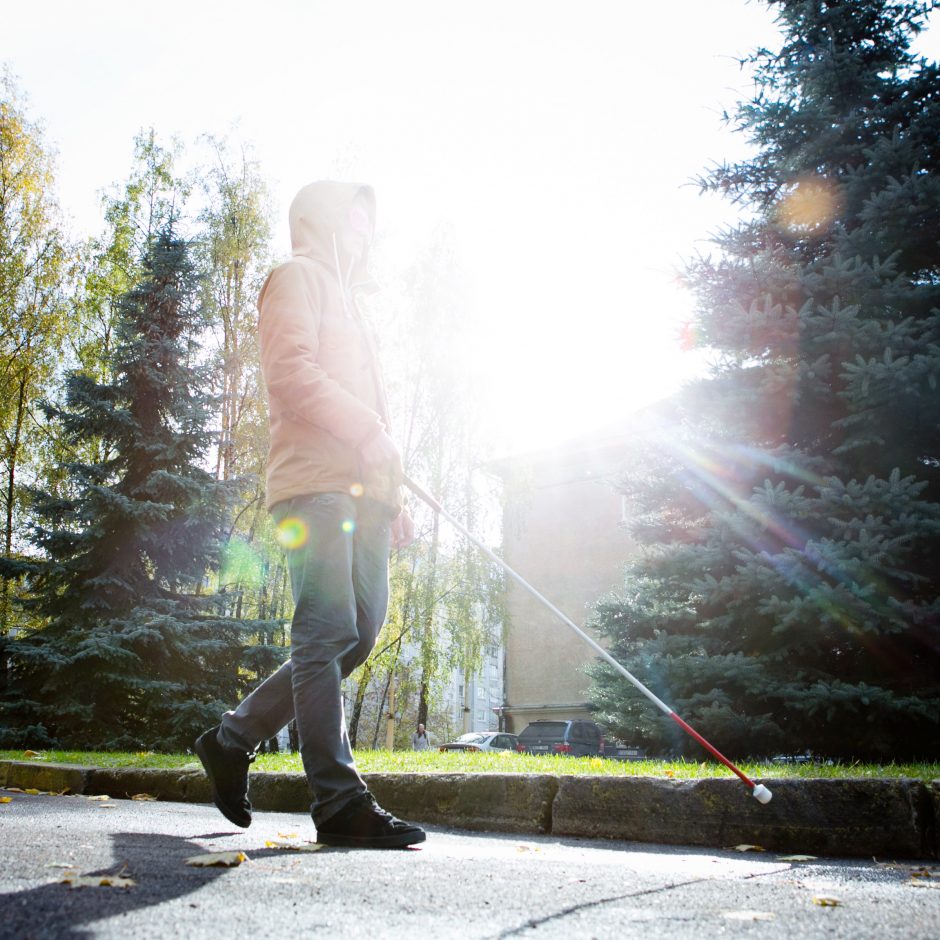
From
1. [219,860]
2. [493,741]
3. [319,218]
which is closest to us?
[219,860]

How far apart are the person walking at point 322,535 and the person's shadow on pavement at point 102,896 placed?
38 cm

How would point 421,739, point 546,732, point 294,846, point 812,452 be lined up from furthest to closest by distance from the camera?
point 421,739, point 546,732, point 812,452, point 294,846

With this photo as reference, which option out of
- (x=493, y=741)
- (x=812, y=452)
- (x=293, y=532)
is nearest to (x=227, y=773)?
(x=293, y=532)

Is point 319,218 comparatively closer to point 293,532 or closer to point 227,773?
point 293,532

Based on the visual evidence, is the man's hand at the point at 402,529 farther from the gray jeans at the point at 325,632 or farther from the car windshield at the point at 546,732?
the car windshield at the point at 546,732

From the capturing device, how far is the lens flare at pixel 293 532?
2928 millimetres

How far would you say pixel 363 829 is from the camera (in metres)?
2.61

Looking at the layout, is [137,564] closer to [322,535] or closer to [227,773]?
[227,773]

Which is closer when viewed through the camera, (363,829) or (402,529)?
(363,829)

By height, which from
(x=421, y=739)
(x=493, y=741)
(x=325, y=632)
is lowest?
(x=493, y=741)

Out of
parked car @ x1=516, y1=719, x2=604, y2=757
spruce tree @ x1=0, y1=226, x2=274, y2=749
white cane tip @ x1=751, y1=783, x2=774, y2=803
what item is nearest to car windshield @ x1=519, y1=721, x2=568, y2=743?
parked car @ x1=516, y1=719, x2=604, y2=757

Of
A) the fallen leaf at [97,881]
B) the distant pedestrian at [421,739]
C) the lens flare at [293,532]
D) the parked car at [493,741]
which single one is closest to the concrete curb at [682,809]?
the lens flare at [293,532]

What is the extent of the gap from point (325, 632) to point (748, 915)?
1528mm

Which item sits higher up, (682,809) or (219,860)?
(219,860)
